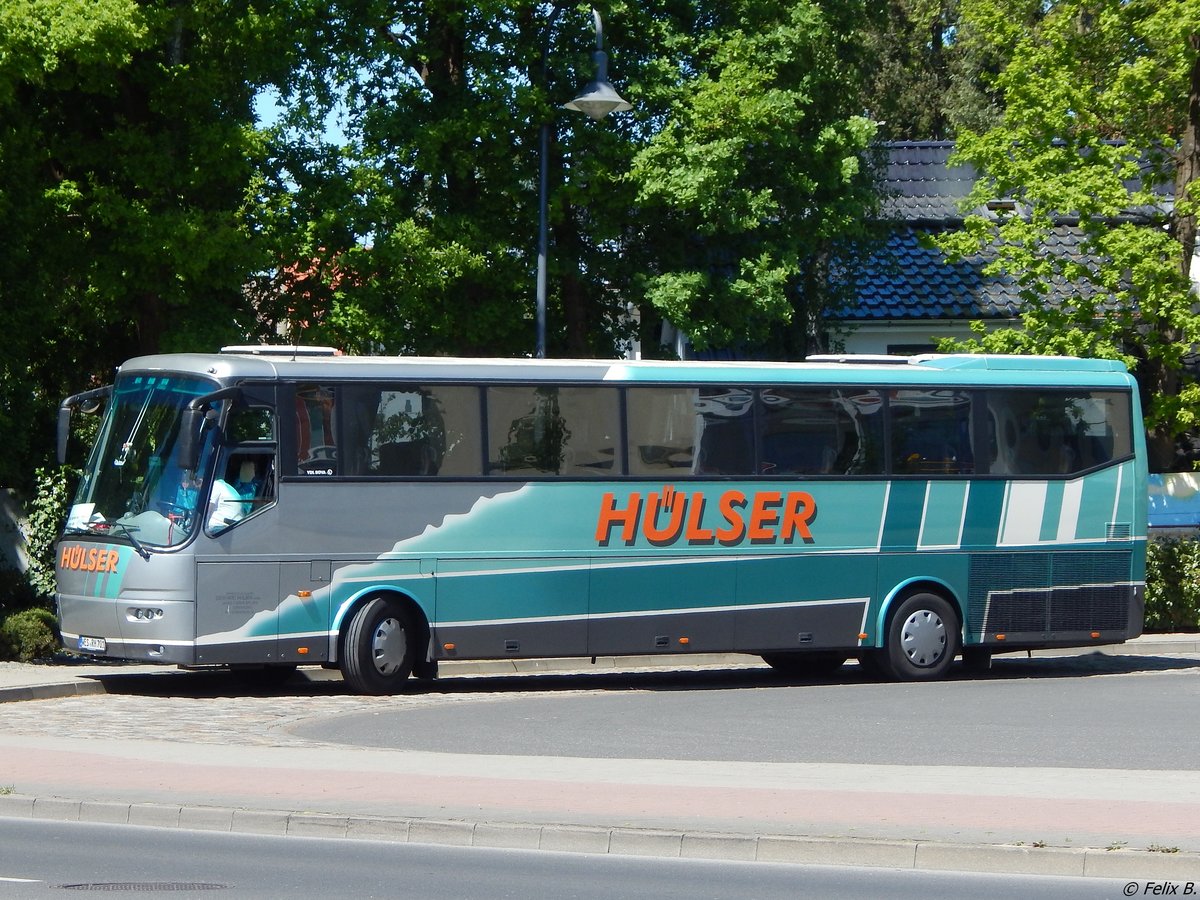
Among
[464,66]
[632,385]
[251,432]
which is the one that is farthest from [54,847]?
[464,66]

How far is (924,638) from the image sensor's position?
21.4 m

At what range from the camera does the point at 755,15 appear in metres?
26.6

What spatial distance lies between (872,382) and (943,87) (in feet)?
99.8

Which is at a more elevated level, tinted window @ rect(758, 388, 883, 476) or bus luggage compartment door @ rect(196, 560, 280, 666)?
tinted window @ rect(758, 388, 883, 476)

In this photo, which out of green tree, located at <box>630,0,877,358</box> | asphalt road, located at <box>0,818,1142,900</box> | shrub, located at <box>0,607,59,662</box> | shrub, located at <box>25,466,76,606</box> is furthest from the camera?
green tree, located at <box>630,0,877,358</box>

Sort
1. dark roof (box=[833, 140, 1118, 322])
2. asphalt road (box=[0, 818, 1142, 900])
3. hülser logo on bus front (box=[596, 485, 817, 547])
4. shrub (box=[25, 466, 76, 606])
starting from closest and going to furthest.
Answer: asphalt road (box=[0, 818, 1142, 900]) < hülser logo on bus front (box=[596, 485, 817, 547]) < shrub (box=[25, 466, 76, 606]) < dark roof (box=[833, 140, 1118, 322])

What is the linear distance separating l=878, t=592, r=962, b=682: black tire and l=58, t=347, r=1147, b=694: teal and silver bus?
0.03 m

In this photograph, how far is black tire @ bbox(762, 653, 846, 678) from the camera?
22891 millimetres

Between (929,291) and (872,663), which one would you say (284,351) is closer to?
(872,663)

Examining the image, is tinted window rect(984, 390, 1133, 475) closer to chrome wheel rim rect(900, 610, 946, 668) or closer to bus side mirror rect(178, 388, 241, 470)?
chrome wheel rim rect(900, 610, 946, 668)

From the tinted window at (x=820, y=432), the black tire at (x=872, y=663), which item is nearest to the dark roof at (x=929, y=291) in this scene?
the black tire at (x=872, y=663)

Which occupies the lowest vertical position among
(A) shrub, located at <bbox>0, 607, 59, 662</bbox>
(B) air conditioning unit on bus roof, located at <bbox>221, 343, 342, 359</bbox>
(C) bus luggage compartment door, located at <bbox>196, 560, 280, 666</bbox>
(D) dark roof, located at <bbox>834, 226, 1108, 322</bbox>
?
(A) shrub, located at <bbox>0, 607, 59, 662</bbox>

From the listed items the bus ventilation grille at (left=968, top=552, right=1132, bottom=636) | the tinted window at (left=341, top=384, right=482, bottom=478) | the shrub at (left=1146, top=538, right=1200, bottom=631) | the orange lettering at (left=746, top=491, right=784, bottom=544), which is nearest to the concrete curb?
the tinted window at (left=341, top=384, right=482, bottom=478)

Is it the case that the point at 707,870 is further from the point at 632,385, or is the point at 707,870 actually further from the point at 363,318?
the point at 363,318
